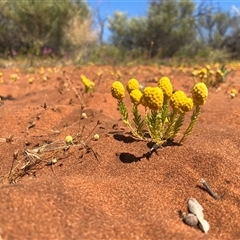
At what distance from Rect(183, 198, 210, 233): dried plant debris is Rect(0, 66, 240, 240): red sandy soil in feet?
0.09

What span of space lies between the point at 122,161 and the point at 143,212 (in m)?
0.43

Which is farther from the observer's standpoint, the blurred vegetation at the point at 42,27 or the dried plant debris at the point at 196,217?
the blurred vegetation at the point at 42,27

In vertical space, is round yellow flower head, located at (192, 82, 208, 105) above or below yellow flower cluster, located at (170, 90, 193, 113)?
above

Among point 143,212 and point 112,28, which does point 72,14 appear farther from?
point 143,212

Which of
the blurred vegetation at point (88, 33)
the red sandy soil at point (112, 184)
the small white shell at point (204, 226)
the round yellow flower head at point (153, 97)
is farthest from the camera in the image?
the blurred vegetation at point (88, 33)

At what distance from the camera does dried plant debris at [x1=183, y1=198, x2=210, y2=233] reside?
140 centimetres

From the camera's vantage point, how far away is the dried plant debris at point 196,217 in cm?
140

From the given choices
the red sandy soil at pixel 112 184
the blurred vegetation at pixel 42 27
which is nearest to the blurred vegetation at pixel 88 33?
the blurred vegetation at pixel 42 27

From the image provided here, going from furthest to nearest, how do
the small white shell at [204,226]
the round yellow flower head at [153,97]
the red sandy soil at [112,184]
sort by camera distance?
the round yellow flower head at [153,97] → the small white shell at [204,226] → the red sandy soil at [112,184]

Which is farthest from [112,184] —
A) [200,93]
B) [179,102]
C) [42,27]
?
[42,27]

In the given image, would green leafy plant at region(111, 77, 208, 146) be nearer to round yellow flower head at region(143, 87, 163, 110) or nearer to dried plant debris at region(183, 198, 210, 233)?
round yellow flower head at region(143, 87, 163, 110)

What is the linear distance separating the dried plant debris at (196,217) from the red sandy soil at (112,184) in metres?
0.03

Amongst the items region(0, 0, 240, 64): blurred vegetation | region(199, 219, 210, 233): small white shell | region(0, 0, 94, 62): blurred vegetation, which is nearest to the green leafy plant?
region(199, 219, 210, 233): small white shell

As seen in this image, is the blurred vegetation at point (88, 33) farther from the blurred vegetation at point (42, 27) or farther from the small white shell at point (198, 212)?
the small white shell at point (198, 212)
